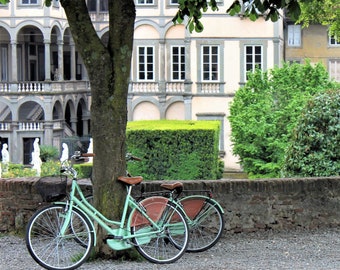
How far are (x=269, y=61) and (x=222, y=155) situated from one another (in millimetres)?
5248

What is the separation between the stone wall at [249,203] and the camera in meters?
9.96

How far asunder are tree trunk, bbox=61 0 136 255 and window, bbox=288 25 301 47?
37124mm

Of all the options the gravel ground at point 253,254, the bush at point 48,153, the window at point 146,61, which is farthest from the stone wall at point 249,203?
the window at point 146,61

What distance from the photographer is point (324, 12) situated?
70.4 ft

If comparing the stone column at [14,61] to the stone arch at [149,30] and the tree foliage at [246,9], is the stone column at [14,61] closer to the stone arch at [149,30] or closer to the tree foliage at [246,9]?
the stone arch at [149,30]

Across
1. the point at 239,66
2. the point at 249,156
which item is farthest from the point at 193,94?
the point at 249,156

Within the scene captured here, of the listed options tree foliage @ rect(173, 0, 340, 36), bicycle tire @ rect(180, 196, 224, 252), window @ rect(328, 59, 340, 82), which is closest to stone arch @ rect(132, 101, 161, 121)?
window @ rect(328, 59, 340, 82)

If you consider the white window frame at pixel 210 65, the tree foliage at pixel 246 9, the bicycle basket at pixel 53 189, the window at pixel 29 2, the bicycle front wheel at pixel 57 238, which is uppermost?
the window at pixel 29 2

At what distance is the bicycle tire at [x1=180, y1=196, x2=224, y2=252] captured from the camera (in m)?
8.69

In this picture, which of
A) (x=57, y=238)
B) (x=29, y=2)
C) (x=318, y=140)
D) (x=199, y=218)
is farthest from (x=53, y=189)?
(x=29, y=2)

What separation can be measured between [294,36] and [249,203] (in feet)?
116

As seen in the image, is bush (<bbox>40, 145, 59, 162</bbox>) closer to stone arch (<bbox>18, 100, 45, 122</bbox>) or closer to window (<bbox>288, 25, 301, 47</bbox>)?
stone arch (<bbox>18, 100, 45, 122</bbox>)

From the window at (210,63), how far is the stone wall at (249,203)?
2677 cm

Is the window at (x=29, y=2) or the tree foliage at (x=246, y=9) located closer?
the tree foliage at (x=246, y=9)
